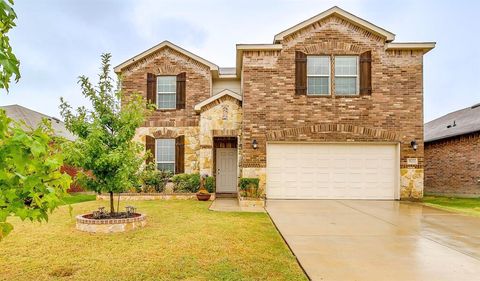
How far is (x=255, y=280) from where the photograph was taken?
4234mm

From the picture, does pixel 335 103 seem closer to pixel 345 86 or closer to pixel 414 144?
pixel 345 86

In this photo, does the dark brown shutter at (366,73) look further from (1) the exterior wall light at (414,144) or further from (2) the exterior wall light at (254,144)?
(2) the exterior wall light at (254,144)

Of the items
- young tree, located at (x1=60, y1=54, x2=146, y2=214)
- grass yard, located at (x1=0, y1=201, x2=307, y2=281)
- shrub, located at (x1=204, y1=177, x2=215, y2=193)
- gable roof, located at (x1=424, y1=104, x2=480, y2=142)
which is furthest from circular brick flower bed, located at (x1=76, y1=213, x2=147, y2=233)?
gable roof, located at (x1=424, y1=104, x2=480, y2=142)

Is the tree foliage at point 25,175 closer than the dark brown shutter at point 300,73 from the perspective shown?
Yes

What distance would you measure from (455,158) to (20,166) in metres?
18.2

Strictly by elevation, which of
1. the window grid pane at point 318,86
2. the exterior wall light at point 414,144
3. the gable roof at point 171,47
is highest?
the gable roof at point 171,47

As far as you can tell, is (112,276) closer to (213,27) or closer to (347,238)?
(347,238)

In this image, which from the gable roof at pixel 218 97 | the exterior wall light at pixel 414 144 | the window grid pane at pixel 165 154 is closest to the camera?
the exterior wall light at pixel 414 144

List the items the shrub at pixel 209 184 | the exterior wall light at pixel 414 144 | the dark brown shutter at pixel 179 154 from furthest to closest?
the dark brown shutter at pixel 179 154
the shrub at pixel 209 184
the exterior wall light at pixel 414 144

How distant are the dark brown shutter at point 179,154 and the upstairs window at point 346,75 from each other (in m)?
7.35

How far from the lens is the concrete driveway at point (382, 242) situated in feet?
14.9

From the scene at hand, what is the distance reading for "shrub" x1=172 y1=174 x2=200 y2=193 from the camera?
13.9 meters

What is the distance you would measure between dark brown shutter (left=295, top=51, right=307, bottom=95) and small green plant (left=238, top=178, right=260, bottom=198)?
4099 millimetres


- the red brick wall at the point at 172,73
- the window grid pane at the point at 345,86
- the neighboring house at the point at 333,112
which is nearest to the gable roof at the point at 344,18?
the neighboring house at the point at 333,112
